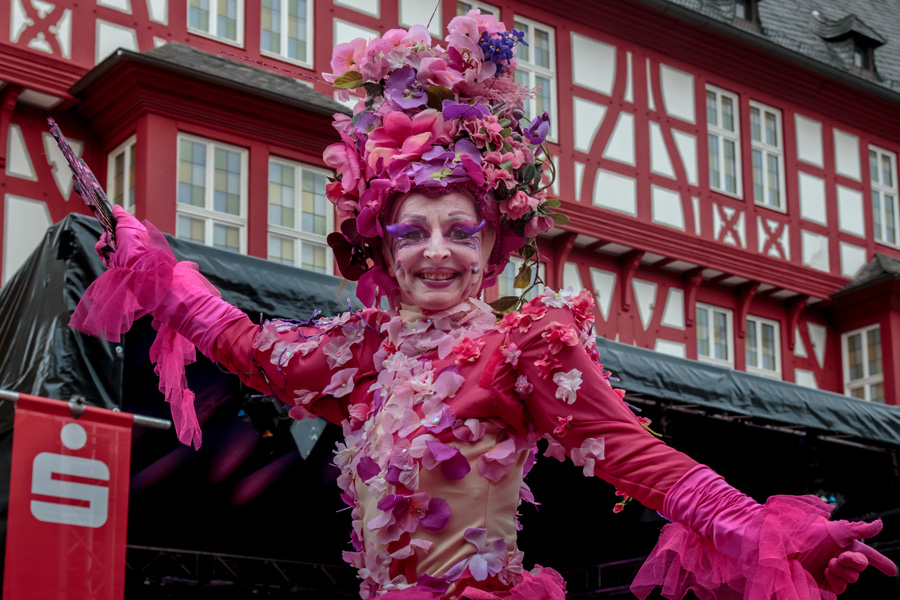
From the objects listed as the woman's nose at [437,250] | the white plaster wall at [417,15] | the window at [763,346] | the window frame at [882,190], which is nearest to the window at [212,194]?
the white plaster wall at [417,15]

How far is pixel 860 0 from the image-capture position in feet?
69.9

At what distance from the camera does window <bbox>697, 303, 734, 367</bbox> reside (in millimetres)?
16719

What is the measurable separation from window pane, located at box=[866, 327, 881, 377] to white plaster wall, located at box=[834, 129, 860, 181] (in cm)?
234

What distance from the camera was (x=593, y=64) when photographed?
16141 mm

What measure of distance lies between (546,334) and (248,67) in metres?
10.2

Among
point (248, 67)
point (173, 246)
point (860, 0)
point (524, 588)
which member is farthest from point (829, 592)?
point (860, 0)

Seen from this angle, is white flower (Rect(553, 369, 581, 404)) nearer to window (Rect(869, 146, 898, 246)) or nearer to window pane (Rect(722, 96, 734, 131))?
window pane (Rect(722, 96, 734, 131))

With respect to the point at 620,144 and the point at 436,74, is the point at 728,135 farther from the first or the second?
the point at 436,74

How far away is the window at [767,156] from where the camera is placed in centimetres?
1752

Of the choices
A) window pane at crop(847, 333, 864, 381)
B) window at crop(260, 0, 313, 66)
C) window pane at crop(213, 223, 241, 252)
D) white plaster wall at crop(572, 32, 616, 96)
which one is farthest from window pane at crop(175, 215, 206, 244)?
window pane at crop(847, 333, 864, 381)

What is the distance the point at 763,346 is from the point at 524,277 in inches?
572

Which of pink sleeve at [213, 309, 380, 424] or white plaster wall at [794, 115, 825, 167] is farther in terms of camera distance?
white plaster wall at [794, 115, 825, 167]

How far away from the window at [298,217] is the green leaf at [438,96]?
30.7ft

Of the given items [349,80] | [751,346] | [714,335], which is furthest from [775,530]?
[751,346]
